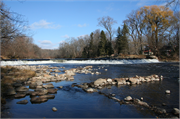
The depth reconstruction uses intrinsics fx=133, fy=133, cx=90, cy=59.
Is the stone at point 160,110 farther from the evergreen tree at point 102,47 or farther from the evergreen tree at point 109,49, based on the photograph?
the evergreen tree at point 102,47

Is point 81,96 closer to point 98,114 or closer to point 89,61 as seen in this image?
point 98,114

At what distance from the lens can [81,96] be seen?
571 centimetres

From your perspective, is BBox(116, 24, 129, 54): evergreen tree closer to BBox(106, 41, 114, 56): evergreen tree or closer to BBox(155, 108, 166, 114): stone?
BBox(106, 41, 114, 56): evergreen tree

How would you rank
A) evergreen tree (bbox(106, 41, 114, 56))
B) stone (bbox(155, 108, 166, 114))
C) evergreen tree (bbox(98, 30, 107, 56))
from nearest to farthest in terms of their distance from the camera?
stone (bbox(155, 108, 166, 114))
evergreen tree (bbox(106, 41, 114, 56))
evergreen tree (bbox(98, 30, 107, 56))

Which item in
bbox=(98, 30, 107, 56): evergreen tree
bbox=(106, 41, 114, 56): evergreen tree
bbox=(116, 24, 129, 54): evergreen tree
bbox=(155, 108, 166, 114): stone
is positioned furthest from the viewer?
bbox=(98, 30, 107, 56): evergreen tree

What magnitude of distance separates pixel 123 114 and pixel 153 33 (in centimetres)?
3505

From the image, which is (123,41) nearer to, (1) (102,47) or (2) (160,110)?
(1) (102,47)

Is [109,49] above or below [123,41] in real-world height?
below

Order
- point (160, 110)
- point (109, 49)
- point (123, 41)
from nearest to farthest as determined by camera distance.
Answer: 1. point (160, 110)
2. point (123, 41)
3. point (109, 49)

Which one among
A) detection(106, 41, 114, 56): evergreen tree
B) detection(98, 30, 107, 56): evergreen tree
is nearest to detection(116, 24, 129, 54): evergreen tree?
detection(106, 41, 114, 56): evergreen tree

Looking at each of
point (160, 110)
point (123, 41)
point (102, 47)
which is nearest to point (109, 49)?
point (102, 47)

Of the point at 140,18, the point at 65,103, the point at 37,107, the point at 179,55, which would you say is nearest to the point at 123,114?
the point at 65,103

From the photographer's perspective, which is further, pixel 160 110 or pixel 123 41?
pixel 123 41

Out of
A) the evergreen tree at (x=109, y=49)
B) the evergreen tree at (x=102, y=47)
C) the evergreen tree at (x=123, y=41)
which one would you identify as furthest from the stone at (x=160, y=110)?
the evergreen tree at (x=102, y=47)
